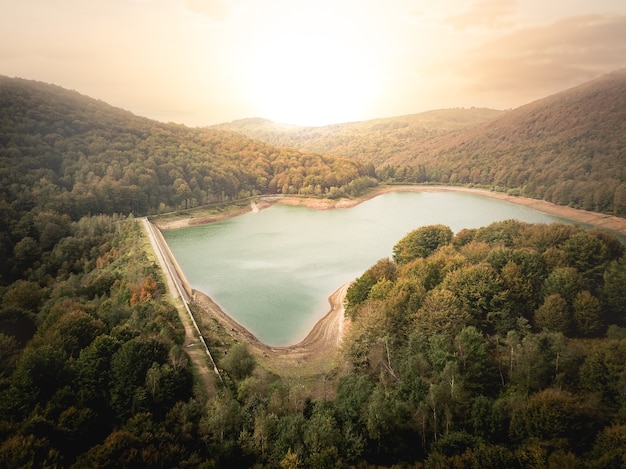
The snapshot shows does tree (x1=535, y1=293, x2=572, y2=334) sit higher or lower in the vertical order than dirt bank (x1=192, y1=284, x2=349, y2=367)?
higher

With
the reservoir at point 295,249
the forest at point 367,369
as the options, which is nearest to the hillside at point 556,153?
the reservoir at point 295,249

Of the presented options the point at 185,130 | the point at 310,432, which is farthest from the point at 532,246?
the point at 185,130

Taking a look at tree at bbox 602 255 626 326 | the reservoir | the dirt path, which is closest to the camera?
the dirt path

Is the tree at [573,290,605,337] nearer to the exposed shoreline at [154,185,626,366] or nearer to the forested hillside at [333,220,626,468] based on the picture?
the forested hillside at [333,220,626,468]

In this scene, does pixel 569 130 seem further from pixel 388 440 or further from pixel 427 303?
pixel 388 440

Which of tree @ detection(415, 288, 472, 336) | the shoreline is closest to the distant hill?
the shoreline

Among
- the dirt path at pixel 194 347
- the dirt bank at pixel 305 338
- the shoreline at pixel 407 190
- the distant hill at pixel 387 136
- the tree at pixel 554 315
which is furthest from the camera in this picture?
the distant hill at pixel 387 136

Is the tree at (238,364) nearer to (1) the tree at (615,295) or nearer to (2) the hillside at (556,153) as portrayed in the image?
(1) the tree at (615,295)
